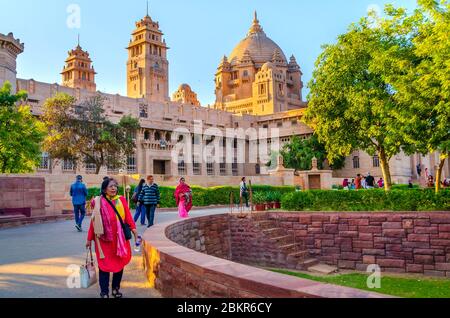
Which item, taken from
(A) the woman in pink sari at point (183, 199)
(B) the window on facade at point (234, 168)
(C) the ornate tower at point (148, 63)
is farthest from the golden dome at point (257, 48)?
(A) the woman in pink sari at point (183, 199)

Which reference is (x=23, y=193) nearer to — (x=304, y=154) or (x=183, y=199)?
(x=183, y=199)

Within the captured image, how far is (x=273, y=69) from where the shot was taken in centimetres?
8150

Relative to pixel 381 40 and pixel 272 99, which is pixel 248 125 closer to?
pixel 272 99

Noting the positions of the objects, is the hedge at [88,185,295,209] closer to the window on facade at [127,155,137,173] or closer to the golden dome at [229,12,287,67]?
the window on facade at [127,155,137,173]

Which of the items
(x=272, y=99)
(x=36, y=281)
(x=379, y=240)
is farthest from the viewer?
(x=272, y=99)

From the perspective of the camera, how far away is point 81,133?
30.7 meters

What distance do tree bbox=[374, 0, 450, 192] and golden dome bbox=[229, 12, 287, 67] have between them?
3000 inches

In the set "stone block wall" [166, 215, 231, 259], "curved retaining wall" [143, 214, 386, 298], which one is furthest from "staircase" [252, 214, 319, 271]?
"curved retaining wall" [143, 214, 386, 298]

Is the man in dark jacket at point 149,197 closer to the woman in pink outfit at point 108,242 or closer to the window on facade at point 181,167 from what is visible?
the woman in pink outfit at point 108,242

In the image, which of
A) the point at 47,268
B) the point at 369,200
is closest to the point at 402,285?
the point at 369,200

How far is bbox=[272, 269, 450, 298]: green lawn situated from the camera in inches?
464

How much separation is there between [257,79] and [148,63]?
858 inches

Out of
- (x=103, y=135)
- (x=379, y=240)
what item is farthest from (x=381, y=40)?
(x=103, y=135)
